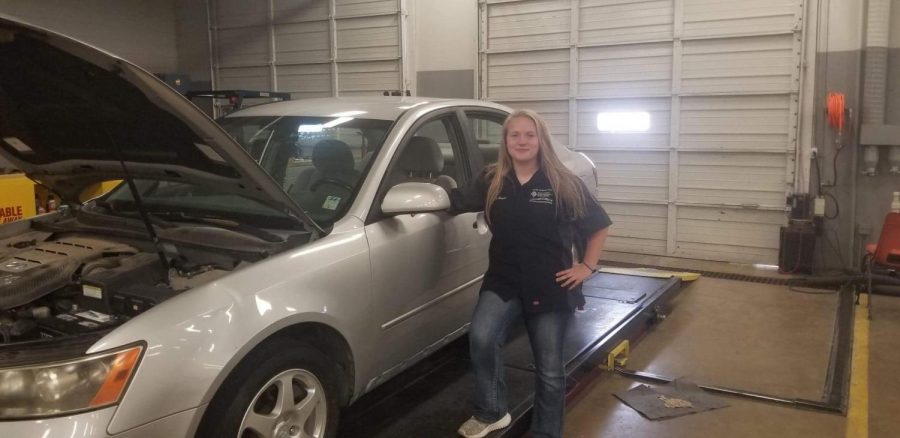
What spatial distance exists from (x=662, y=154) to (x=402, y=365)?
18.3 ft

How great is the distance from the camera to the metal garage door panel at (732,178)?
7094mm

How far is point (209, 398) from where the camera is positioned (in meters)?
1.96

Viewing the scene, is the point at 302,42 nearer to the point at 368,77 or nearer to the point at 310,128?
the point at 368,77

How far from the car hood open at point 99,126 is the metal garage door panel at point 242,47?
8156mm

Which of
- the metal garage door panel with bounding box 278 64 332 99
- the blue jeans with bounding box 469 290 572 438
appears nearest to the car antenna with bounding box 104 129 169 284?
the blue jeans with bounding box 469 290 572 438

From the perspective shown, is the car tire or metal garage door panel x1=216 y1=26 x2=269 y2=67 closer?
the car tire

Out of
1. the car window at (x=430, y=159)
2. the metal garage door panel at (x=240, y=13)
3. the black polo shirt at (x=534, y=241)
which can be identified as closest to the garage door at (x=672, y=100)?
the metal garage door panel at (x=240, y=13)

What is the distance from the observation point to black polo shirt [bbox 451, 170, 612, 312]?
8.61 ft

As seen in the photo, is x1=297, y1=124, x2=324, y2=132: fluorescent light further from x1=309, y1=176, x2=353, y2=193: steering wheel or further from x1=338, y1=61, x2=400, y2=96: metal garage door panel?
x1=338, y1=61, x2=400, y2=96: metal garage door panel

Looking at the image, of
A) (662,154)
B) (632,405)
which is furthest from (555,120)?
(632,405)

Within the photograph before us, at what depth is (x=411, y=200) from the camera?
2.64 meters

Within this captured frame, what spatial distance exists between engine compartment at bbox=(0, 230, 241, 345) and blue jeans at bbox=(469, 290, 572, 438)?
3.19 feet

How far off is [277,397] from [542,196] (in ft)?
4.02

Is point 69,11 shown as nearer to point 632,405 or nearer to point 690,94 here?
point 690,94
